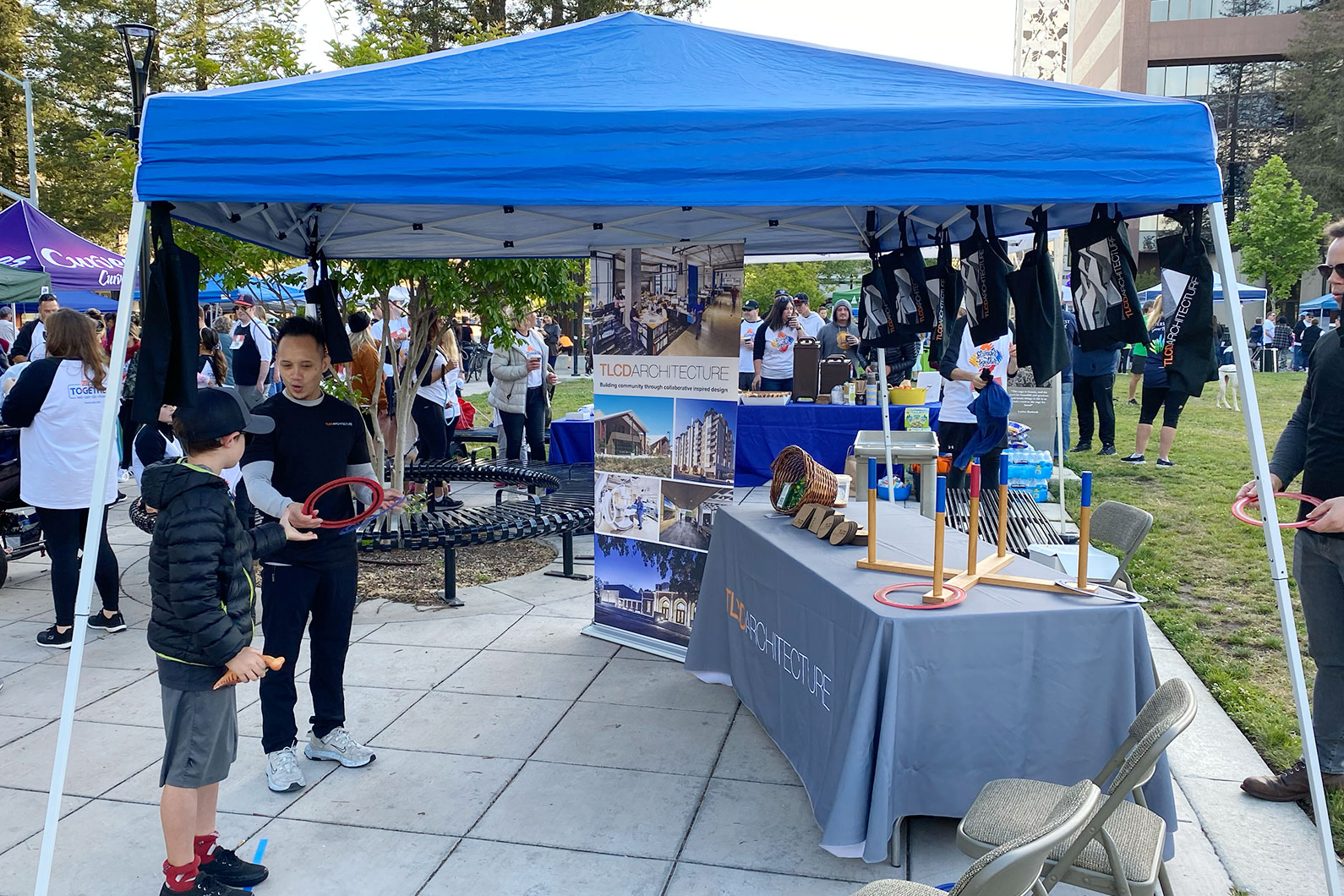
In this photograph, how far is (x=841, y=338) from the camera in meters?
12.8

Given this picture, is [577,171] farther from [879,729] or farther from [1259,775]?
[1259,775]

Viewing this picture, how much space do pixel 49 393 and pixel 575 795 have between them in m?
4.00

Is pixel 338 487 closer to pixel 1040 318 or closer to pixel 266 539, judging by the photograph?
pixel 266 539

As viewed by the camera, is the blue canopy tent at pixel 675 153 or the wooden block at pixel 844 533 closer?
the blue canopy tent at pixel 675 153

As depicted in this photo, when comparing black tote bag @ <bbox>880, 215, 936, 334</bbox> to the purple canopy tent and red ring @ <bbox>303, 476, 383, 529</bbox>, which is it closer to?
red ring @ <bbox>303, 476, 383, 529</bbox>

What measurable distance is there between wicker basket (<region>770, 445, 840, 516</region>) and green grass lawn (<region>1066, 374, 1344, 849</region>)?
2.26 metres

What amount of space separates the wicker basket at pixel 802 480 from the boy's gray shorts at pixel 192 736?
2.62 metres

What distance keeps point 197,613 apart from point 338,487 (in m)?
1.08

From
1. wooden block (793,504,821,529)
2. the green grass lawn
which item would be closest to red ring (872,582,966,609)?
wooden block (793,504,821,529)

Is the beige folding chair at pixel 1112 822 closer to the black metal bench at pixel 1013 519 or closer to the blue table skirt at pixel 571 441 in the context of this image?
the black metal bench at pixel 1013 519

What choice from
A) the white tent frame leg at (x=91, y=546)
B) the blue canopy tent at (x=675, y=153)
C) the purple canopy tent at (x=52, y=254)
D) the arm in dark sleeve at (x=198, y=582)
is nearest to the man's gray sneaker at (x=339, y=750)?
the white tent frame leg at (x=91, y=546)

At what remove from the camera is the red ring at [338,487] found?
3367 mm

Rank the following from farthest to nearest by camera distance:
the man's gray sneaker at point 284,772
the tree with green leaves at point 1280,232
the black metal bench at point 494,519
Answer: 1. the tree with green leaves at point 1280,232
2. the black metal bench at point 494,519
3. the man's gray sneaker at point 284,772

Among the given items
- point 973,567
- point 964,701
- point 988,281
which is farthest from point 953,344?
point 964,701
